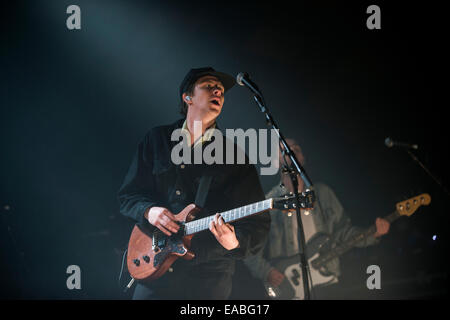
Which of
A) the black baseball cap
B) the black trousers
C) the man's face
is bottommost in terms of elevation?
the black trousers

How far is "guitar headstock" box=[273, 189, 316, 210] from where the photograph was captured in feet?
7.30

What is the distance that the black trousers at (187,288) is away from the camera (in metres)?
2.71

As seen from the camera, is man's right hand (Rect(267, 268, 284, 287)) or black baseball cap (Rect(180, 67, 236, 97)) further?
man's right hand (Rect(267, 268, 284, 287))

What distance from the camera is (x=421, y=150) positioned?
4285 millimetres

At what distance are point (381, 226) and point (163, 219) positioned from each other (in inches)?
94.1

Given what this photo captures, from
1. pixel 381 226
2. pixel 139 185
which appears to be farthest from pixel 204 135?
→ pixel 381 226

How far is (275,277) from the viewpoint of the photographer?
385 centimetres

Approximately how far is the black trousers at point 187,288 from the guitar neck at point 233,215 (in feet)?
1.15

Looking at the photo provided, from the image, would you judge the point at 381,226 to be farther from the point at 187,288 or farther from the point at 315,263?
the point at 187,288

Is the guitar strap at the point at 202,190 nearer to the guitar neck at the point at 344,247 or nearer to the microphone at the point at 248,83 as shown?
the microphone at the point at 248,83

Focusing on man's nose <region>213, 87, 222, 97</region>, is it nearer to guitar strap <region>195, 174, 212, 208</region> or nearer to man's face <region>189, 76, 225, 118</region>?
man's face <region>189, 76, 225, 118</region>

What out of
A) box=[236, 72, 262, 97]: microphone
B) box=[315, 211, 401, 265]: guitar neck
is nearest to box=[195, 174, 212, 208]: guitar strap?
box=[236, 72, 262, 97]: microphone

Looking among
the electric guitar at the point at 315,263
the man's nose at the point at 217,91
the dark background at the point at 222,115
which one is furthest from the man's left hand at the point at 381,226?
the man's nose at the point at 217,91
